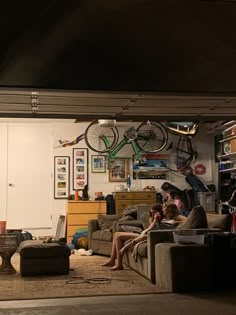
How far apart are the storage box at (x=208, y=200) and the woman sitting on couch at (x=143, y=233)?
4.52m

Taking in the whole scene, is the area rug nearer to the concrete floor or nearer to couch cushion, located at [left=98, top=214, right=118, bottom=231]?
the concrete floor

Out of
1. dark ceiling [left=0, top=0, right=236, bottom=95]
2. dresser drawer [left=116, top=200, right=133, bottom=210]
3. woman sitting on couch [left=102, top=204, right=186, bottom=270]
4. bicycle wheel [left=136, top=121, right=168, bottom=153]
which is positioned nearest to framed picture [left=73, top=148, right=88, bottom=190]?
dresser drawer [left=116, top=200, right=133, bottom=210]

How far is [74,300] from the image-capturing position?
4.13 meters

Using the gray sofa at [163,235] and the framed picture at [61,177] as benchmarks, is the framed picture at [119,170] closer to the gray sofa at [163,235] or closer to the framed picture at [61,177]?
the framed picture at [61,177]

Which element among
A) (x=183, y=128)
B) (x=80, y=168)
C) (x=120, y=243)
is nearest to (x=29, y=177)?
(x=80, y=168)

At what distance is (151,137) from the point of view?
10398 mm

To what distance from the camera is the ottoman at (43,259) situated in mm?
5676

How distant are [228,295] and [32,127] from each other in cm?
733

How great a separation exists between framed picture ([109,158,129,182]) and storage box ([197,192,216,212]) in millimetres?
1879

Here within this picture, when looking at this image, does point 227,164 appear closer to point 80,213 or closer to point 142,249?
point 80,213

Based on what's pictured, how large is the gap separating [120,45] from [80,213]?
21.7 ft

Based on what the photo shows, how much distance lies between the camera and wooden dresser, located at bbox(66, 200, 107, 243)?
32.2 ft

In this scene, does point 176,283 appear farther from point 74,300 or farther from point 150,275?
point 74,300

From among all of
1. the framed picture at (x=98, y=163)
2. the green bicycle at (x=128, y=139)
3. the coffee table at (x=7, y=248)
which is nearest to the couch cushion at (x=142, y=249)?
the coffee table at (x=7, y=248)
